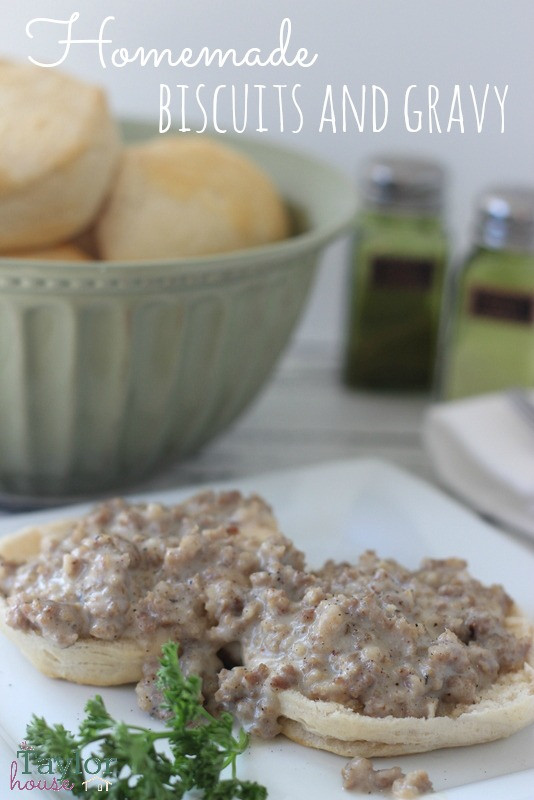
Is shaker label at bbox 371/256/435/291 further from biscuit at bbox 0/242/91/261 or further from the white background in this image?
biscuit at bbox 0/242/91/261

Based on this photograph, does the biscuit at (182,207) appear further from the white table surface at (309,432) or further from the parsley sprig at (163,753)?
the parsley sprig at (163,753)

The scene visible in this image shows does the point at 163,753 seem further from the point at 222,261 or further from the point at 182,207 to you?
the point at 182,207

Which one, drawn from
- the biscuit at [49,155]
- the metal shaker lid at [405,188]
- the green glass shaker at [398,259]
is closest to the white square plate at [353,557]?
the biscuit at [49,155]

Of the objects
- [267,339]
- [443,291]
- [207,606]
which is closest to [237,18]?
[443,291]

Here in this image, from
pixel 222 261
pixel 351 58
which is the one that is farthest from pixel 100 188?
pixel 351 58

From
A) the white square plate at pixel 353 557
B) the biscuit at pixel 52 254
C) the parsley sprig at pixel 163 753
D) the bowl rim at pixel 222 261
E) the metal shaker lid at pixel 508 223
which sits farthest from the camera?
the metal shaker lid at pixel 508 223

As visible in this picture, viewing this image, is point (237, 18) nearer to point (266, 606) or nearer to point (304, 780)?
point (266, 606)
